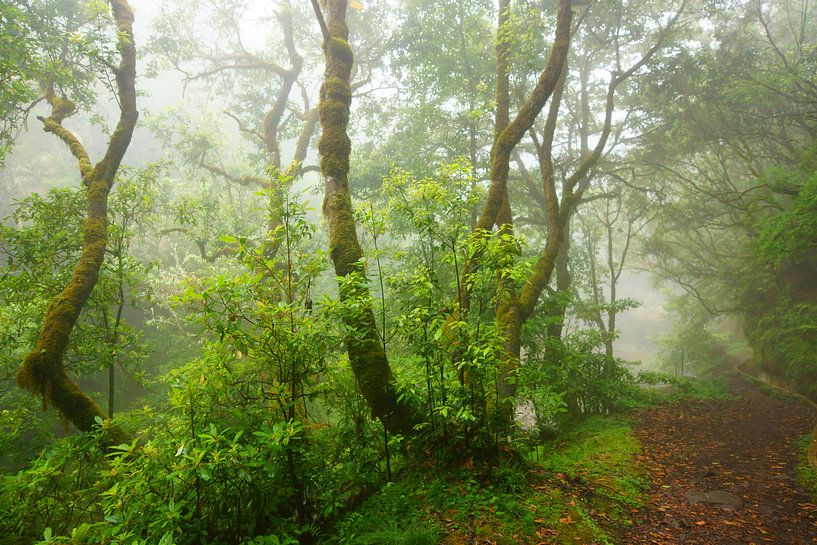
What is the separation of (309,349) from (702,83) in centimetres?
1528

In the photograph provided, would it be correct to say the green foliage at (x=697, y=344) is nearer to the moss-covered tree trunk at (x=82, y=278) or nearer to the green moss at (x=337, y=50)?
the green moss at (x=337, y=50)

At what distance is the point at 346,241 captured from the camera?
5051 mm

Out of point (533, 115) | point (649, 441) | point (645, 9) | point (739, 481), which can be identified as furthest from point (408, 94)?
point (739, 481)

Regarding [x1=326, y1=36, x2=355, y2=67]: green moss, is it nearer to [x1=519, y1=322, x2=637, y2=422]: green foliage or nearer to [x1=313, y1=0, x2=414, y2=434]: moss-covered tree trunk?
[x1=313, y1=0, x2=414, y2=434]: moss-covered tree trunk

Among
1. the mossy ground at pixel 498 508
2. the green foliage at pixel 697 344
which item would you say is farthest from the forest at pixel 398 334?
the green foliage at pixel 697 344

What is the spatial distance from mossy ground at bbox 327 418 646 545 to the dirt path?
37 cm

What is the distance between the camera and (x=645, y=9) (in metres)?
12.9

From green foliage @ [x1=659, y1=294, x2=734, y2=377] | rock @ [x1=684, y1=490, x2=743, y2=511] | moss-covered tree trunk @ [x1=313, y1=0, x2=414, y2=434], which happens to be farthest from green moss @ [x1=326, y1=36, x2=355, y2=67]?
green foliage @ [x1=659, y1=294, x2=734, y2=377]

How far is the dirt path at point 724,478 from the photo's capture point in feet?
13.8

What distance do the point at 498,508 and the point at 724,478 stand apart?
4.54 metres

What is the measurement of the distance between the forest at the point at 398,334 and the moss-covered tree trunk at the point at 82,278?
4cm

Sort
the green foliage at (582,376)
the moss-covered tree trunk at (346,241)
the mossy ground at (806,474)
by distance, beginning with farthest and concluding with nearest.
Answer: the green foliage at (582,376), the mossy ground at (806,474), the moss-covered tree trunk at (346,241)

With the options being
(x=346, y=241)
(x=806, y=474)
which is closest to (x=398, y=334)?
(x=346, y=241)

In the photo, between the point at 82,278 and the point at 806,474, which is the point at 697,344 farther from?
the point at 82,278
